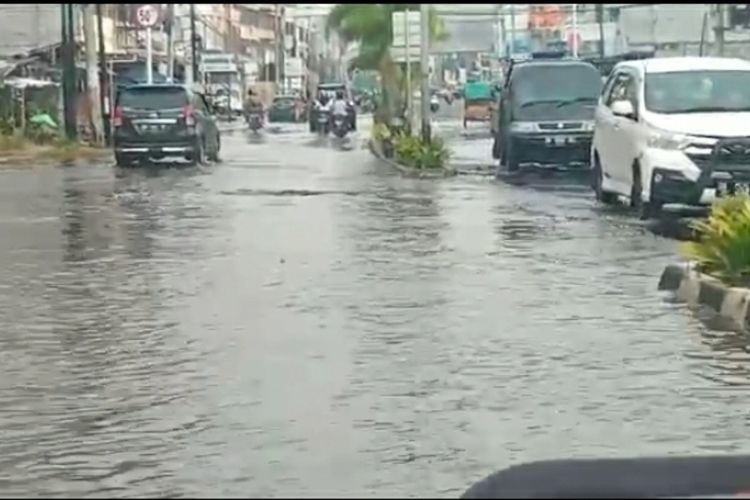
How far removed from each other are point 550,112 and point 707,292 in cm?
1567

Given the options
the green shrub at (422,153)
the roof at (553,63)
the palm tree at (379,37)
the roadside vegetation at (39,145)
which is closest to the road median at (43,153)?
the roadside vegetation at (39,145)

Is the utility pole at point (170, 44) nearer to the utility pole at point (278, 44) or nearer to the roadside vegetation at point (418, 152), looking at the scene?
the utility pole at point (278, 44)

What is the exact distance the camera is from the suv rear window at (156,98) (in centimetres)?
3309

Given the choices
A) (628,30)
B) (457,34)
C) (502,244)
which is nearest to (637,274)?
(502,244)

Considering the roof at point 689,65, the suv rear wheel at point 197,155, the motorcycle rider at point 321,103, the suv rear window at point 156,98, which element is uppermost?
the roof at point 689,65

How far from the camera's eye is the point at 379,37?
41.8 m

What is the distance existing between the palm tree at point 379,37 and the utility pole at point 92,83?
4.21m

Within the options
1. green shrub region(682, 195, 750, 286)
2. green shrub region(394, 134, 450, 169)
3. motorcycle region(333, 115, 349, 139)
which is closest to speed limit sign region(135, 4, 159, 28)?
green shrub region(394, 134, 450, 169)

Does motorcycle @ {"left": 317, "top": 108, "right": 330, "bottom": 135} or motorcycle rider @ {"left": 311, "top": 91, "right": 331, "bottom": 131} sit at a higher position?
motorcycle rider @ {"left": 311, "top": 91, "right": 331, "bottom": 131}

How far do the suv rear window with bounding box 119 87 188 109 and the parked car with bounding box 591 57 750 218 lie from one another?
13381 mm

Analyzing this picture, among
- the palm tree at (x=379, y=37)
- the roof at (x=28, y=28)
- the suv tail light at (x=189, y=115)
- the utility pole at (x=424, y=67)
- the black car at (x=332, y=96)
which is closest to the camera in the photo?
the roof at (x=28, y=28)

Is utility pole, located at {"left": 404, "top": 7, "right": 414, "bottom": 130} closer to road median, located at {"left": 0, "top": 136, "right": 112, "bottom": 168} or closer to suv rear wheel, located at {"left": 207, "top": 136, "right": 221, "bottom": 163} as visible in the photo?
suv rear wheel, located at {"left": 207, "top": 136, "right": 221, "bottom": 163}

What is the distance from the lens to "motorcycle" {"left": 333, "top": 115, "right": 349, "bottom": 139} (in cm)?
5428

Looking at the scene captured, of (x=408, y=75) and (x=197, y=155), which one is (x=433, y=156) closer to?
(x=197, y=155)
